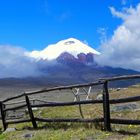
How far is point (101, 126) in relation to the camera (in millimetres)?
21047

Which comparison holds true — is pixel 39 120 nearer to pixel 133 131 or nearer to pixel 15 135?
pixel 15 135

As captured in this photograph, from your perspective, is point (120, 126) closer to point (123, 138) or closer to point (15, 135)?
point (123, 138)

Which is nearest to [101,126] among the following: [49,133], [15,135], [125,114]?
[49,133]

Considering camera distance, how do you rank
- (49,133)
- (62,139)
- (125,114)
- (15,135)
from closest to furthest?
(62,139) < (49,133) < (15,135) < (125,114)

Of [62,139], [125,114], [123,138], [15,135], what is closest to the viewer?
[123,138]

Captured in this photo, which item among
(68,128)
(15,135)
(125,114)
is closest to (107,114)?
(68,128)

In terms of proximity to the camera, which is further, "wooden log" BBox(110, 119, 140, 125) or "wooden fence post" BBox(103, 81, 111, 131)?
"wooden fence post" BBox(103, 81, 111, 131)

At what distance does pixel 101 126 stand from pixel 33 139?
8.50 feet

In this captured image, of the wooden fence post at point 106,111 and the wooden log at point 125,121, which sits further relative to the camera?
the wooden fence post at point 106,111

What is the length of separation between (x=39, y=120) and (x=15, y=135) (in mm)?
1683

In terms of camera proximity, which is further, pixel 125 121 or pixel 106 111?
pixel 106 111

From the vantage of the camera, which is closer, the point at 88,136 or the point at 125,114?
the point at 88,136

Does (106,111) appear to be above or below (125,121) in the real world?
above

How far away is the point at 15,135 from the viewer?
23.6 metres
